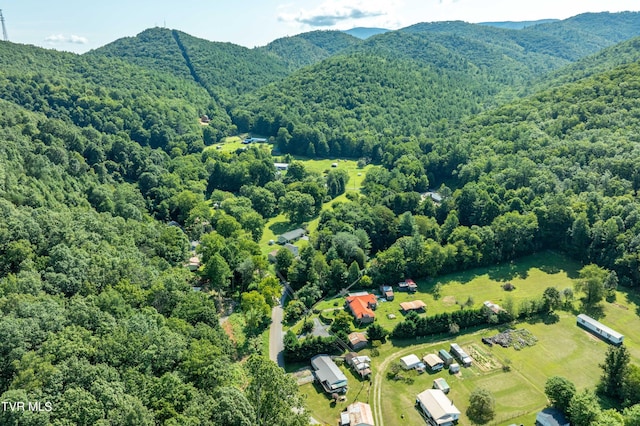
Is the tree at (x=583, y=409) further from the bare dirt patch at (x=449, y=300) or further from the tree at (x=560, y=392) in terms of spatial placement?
the bare dirt patch at (x=449, y=300)

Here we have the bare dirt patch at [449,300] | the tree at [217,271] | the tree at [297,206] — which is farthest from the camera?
the tree at [297,206]

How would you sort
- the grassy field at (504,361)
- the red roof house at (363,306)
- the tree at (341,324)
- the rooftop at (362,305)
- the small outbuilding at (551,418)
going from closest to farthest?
the small outbuilding at (551,418) → the grassy field at (504,361) → the tree at (341,324) → the red roof house at (363,306) → the rooftop at (362,305)

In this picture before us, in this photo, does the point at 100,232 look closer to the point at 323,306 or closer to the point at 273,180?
the point at 323,306

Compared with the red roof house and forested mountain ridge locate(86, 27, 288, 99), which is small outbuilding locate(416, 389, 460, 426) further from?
forested mountain ridge locate(86, 27, 288, 99)

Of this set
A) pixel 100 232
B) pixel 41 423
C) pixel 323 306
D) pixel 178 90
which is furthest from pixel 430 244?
pixel 178 90

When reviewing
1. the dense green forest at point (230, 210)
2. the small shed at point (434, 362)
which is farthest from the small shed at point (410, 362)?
the dense green forest at point (230, 210)

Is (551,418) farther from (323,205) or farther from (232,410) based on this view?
(323,205)
